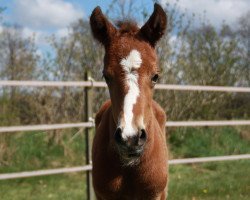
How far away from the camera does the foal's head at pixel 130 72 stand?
2.89 meters

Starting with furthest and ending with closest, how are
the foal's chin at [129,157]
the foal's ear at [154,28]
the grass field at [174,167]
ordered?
the grass field at [174,167] < the foal's ear at [154,28] < the foal's chin at [129,157]

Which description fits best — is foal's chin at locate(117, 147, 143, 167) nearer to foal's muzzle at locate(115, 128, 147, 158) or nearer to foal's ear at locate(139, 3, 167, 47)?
foal's muzzle at locate(115, 128, 147, 158)

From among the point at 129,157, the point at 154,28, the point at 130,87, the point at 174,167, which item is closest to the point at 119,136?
the point at 129,157

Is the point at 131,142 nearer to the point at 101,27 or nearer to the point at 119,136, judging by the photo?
the point at 119,136

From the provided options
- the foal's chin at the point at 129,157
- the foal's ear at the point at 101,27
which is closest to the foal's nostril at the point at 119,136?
the foal's chin at the point at 129,157

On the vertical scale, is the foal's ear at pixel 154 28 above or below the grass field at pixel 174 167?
above

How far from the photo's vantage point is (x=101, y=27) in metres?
3.59

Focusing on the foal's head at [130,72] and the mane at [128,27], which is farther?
the mane at [128,27]

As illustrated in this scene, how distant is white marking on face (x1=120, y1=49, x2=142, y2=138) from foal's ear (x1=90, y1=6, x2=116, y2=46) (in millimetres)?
392

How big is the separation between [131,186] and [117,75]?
923 mm

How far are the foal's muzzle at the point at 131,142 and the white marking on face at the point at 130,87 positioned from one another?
0.10ft

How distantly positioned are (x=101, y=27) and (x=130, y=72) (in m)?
0.62

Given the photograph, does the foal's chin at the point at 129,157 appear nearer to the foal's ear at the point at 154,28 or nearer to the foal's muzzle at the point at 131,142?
the foal's muzzle at the point at 131,142

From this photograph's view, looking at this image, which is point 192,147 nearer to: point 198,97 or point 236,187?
point 198,97
